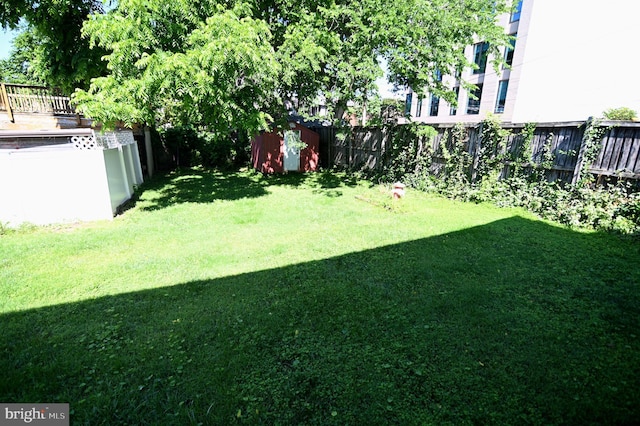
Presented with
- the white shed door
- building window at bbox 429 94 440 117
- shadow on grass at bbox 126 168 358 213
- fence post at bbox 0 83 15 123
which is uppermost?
building window at bbox 429 94 440 117

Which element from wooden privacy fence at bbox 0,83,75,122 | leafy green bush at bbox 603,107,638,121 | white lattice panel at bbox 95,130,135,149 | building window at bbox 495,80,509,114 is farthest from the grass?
building window at bbox 495,80,509,114

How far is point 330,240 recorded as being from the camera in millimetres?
5188

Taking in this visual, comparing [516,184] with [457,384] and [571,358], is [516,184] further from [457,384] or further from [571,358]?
[457,384]

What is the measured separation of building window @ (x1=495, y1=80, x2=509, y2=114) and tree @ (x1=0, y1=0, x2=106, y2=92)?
21519 mm

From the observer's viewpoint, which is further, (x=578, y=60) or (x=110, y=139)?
(x=578, y=60)

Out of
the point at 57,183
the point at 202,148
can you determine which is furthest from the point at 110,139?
the point at 202,148

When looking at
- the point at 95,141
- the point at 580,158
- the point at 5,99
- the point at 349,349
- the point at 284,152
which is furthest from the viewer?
the point at 284,152

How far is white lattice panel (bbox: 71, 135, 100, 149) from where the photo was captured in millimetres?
5781

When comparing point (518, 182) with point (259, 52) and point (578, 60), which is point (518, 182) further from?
point (578, 60)

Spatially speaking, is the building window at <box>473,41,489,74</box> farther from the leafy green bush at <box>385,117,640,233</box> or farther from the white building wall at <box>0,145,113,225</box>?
the white building wall at <box>0,145,113,225</box>

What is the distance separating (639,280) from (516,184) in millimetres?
3900

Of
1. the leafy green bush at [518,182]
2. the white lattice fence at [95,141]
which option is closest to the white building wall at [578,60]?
the leafy green bush at [518,182]

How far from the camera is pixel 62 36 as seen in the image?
28.1ft

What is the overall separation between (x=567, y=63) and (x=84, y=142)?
22867mm
